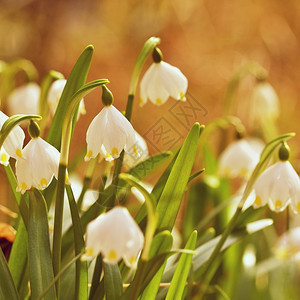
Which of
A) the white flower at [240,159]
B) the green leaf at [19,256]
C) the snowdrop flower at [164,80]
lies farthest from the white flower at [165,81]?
the white flower at [240,159]

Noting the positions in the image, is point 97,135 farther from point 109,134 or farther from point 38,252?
point 38,252

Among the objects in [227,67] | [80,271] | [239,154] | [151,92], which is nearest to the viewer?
[80,271]

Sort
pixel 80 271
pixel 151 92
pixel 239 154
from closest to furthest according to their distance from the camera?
pixel 80 271, pixel 151 92, pixel 239 154

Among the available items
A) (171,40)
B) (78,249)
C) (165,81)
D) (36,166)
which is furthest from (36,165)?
(171,40)

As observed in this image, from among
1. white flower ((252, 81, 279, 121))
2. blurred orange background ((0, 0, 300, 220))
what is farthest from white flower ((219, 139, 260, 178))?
blurred orange background ((0, 0, 300, 220))

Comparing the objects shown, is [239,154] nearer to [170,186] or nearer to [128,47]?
[170,186]

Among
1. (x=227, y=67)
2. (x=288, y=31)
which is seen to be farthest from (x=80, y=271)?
(x=288, y=31)
